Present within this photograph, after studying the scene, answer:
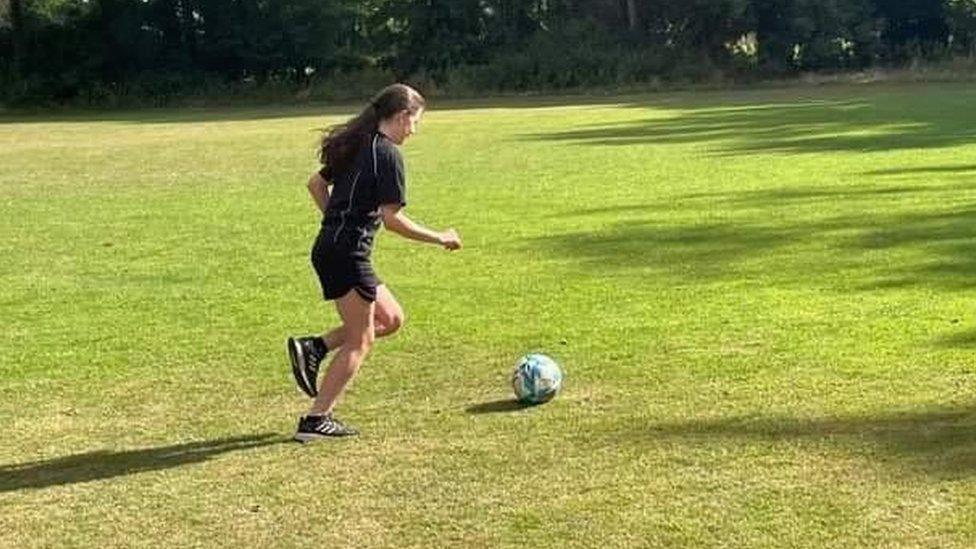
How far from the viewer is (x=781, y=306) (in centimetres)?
1061

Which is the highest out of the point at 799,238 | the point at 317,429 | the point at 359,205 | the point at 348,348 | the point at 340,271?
the point at 359,205

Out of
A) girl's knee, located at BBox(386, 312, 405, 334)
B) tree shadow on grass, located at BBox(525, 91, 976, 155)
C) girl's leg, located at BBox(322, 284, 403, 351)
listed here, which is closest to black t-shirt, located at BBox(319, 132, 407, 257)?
girl's leg, located at BBox(322, 284, 403, 351)

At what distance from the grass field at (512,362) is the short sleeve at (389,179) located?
1.24m

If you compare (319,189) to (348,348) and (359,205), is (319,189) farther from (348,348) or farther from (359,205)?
(348,348)

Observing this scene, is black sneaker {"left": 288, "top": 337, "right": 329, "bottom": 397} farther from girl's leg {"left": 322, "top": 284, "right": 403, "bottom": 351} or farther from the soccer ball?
the soccer ball

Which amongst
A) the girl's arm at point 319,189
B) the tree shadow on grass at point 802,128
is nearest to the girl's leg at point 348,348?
the girl's arm at point 319,189

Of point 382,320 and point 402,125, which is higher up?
point 402,125

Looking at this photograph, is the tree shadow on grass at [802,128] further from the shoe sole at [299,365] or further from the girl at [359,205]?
the girl at [359,205]

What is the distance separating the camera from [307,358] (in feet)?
25.6

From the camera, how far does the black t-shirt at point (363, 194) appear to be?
23.8 feet

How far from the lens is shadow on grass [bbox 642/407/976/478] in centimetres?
663

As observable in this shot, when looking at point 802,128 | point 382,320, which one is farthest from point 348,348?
point 802,128

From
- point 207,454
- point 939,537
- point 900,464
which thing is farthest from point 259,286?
point 939,537

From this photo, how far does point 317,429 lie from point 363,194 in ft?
4.07
